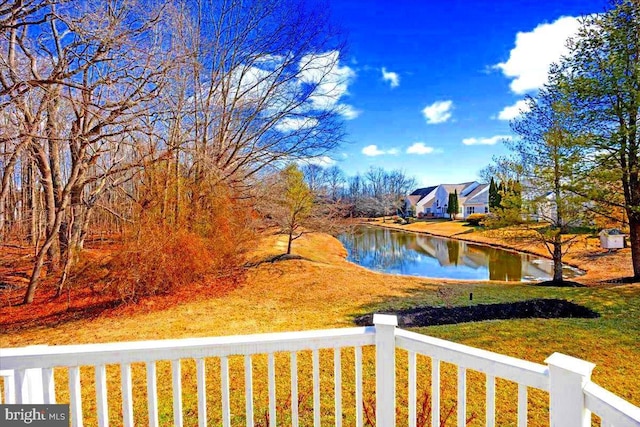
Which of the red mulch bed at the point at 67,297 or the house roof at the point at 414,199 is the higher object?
the house roof at the point at 414,199

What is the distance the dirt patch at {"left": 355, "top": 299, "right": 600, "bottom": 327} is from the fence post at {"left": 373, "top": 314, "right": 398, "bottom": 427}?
4.25 metres

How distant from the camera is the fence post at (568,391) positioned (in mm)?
1130

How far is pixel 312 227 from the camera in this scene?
518 inches

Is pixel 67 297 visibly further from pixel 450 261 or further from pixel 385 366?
pixel 450 261

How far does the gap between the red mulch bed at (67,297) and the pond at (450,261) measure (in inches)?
363

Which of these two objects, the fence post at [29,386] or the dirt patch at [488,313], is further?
the dirt patch at [488,313]

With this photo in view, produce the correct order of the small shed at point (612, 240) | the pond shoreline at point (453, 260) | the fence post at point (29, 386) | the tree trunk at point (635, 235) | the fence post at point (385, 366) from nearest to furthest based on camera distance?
1. the fence post at point (29, 386)
2. the fence post at point (385, 366)
3. the tree trunk at point (635, 235)
4. the pond shoreline at point (453, 260)
5. the small shed at point (612, 240)

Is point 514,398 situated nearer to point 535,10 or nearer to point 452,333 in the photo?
point 452,333

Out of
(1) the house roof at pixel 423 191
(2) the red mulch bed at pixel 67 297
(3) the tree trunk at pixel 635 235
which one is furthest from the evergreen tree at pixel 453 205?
(2) the red mulch bed at pixel 67 297

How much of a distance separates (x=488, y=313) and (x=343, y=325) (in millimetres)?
3031

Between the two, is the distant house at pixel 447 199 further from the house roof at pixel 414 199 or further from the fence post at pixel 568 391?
the fence post at pixel 568 391

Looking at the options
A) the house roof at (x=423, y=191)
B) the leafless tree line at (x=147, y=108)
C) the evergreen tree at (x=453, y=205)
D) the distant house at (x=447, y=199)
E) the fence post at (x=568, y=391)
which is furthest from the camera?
the house roof at (x=423, y=191)

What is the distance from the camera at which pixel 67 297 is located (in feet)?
22.8

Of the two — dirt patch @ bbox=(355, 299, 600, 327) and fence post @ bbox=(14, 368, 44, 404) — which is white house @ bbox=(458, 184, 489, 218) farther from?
fence post @ bbox=(14, 368, 44, 404)
